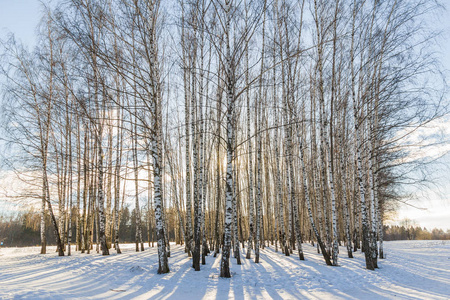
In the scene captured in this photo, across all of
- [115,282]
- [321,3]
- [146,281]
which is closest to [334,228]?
[146,281]

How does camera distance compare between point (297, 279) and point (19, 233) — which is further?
point (19, 233)

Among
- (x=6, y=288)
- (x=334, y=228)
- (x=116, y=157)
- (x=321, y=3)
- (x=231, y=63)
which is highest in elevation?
(x=321, y=3)

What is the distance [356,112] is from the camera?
9109mm

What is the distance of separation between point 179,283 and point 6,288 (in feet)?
12.1

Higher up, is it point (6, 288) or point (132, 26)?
point (132, 26)

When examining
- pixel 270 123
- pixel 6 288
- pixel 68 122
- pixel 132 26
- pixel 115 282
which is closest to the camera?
pixel 6 288

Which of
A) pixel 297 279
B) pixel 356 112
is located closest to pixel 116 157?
pixel 297 279

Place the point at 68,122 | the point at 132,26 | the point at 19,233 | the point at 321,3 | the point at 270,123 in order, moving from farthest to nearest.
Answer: the point at 19,233
the point at 270,123
the point at 68,122
the point at 321,3
the point at 132,26

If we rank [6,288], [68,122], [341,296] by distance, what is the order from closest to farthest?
[6,288], [341,296], [68,122]

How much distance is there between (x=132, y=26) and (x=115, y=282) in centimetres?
730

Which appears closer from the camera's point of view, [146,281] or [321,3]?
[146,281]

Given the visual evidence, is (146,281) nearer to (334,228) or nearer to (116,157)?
(334,228)

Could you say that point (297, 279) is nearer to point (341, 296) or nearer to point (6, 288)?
point (341, 296)

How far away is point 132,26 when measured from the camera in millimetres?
7633
